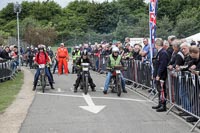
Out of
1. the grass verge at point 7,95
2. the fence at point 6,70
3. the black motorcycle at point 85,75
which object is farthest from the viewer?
the fence at point 6,70

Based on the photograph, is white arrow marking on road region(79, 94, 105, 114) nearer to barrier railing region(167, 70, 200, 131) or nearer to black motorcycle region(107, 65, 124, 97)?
black motorcycle region(107, 65, 124, 97)

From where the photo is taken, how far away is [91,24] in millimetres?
88438

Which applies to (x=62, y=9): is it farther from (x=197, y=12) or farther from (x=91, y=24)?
(x=197, y=12)

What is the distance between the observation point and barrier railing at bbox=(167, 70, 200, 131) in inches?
388

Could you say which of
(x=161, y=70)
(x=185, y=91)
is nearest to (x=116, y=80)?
(x=161, y=70)

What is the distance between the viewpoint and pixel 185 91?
34.9ft

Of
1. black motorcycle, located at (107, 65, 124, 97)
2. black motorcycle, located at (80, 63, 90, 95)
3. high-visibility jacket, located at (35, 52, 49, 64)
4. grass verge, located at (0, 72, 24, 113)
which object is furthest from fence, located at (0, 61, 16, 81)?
black motorcycle, located at (107, 65, 124, 97)

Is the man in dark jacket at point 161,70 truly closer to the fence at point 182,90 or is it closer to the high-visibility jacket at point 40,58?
the fence at point 182,90

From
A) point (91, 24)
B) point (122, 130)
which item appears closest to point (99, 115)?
point (122, 130)

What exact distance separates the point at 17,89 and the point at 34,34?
47465 mm

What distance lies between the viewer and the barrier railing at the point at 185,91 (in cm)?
986

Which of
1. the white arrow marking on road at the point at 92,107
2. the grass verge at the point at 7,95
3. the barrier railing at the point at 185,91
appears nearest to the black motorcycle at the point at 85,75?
the white arrow marking on road at the point at 92,107

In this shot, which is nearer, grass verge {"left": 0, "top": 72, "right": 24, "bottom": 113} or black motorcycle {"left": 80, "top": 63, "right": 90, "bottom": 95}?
grass verge {"left": 0, "top": 72, "right": 24, "bottom": 113}

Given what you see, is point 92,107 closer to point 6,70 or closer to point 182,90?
point 182,90
